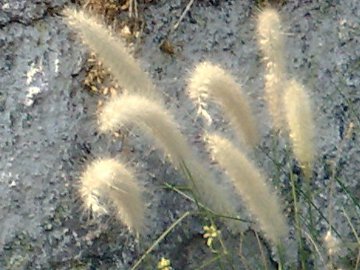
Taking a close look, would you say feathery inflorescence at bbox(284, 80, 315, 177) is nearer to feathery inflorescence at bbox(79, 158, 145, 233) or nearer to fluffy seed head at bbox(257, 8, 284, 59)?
fluffy seed head at bbox(257, 8, 284, 59)

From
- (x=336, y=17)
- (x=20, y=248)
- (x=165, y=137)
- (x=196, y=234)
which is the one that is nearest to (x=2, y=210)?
(x=20, y=248)

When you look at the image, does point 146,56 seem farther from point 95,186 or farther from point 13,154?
point 95,186

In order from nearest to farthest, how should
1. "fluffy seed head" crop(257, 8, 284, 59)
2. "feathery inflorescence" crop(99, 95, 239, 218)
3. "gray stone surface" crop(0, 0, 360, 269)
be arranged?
"feathery inflorescence" crop(99, 95, 239, 218), "fluffy seed head" crop(257, 8, 284, 59), "gray stone surface" crop(0, 0, 360, 269)

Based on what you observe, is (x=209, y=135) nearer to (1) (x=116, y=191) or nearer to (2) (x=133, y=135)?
(1) (x=116, y=191)

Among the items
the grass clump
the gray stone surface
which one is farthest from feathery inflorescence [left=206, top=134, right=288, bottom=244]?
the gray stone surface

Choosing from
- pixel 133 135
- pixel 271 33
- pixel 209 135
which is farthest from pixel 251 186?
pixel 133 135

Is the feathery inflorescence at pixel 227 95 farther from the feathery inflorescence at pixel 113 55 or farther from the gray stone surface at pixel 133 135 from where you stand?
the gray stone surface at pixel 133 135
